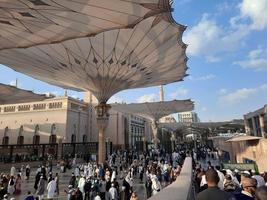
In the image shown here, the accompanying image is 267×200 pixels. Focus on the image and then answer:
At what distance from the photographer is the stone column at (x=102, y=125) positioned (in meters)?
19.7

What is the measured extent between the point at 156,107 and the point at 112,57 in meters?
19.2

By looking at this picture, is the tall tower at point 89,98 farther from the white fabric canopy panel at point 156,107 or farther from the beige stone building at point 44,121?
the white fabric canopy panel at point 156,107

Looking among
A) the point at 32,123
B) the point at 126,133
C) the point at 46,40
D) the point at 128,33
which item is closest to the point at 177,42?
the point at 128,33

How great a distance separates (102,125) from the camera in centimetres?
1981

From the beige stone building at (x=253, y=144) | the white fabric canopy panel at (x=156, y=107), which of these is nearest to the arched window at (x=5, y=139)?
the white fabric canopy panel at (x=156, y=107)

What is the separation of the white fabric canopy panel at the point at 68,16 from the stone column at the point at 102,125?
11192 millimetres

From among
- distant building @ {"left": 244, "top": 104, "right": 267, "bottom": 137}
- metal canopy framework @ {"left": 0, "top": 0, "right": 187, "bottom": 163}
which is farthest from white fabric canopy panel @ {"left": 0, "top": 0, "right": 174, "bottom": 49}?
distant building @ {"left": 244, "top": 104, "right": 267, "bottom": 137}

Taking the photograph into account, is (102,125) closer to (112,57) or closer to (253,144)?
(112,57)

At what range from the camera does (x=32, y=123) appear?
33.8 m

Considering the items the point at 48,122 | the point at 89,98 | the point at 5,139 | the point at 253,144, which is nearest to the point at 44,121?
the point at 48,122

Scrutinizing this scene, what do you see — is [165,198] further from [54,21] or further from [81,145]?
[81,145]

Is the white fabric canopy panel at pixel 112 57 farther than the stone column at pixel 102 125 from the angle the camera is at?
No

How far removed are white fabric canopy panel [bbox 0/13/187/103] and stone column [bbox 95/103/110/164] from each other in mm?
874

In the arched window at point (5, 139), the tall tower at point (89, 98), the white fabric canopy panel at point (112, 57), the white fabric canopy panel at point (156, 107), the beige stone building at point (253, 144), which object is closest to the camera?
the white fabric canopy panel at point (112, 57)
